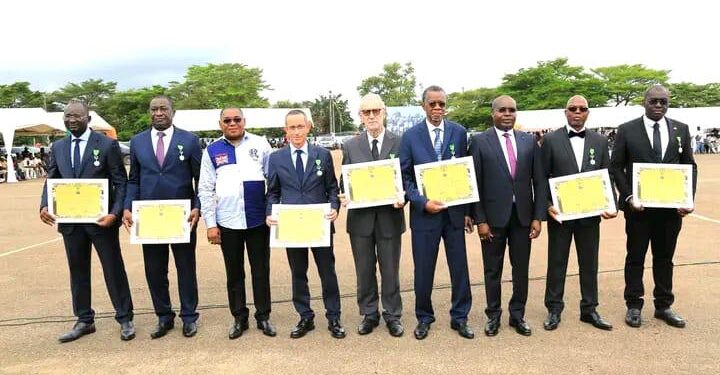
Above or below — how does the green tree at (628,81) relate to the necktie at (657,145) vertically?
above

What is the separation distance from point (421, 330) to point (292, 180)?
1753mm

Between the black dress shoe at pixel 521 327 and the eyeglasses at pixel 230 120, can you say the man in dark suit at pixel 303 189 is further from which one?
the black dress shoe at pixel 521 327

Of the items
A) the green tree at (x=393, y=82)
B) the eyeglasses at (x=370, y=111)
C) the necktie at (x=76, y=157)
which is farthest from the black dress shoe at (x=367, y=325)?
the green tree at (x=393, y=82)

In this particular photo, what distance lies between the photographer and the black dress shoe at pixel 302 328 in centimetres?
461

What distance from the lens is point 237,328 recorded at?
4715 mm

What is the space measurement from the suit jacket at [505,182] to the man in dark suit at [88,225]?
3.27 meters

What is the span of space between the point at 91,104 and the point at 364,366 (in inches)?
2647

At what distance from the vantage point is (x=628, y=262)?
16.0 feet

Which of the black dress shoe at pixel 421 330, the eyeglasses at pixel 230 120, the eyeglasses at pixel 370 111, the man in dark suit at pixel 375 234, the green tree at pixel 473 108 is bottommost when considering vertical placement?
the black dress shoe at pixel 421 330

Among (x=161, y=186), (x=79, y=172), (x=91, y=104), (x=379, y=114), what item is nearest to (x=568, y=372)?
(x=379, y=114)

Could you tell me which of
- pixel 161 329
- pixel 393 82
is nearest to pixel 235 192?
pixel 161 329

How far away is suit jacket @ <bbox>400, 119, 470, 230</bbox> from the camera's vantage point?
4508 mm

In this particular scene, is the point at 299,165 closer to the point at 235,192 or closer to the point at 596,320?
the point at 235,192

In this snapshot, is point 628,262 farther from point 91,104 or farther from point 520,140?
point 91,104
